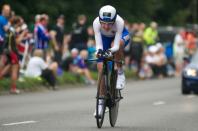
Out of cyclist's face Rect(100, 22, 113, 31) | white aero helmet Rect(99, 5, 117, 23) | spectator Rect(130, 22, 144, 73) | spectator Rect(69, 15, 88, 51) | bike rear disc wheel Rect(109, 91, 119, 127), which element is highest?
white aero helmet Rect(99, 5, 117, 23)

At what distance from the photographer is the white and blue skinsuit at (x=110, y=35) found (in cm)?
1439

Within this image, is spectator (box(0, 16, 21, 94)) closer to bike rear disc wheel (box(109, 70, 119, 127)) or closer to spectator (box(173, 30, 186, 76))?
bike rear disc wheel (box(109, 70, 119, 127))

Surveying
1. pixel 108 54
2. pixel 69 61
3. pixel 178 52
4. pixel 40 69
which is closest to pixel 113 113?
pixel 108 54

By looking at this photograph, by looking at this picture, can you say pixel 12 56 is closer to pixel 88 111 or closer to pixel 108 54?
pixel 88 111

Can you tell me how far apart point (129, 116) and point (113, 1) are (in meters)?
31.5

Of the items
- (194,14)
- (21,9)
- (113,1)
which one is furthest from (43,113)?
(194,14)

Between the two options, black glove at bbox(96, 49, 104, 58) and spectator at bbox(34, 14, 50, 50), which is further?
spectator at bbox(34, 14, 50, 50)

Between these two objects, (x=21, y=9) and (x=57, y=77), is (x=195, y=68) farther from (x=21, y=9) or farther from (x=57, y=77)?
(x=21, y=9)

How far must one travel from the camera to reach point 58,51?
92.4 feet

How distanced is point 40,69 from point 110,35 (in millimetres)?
10908

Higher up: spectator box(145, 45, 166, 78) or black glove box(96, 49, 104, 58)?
black glove box(96, 49, 104, 58)

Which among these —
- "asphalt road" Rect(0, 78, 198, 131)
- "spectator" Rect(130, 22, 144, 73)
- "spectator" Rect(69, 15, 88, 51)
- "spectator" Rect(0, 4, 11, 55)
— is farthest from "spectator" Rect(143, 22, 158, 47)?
"spectator" Rect(0, 4, 11, 55)

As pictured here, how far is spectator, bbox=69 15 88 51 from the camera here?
28953 mm

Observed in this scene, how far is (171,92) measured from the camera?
26438mm
